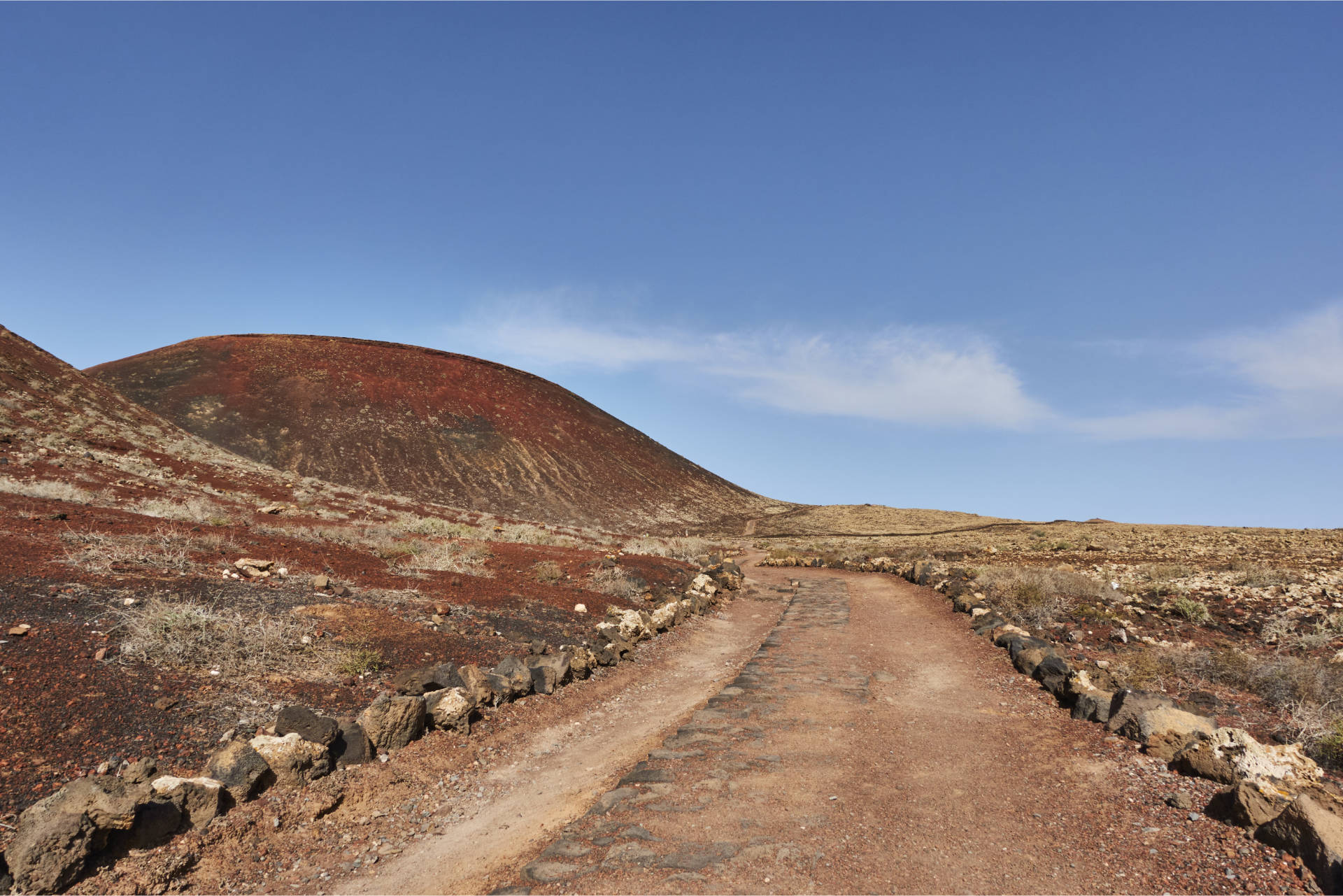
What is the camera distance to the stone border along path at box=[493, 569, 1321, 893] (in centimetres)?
506

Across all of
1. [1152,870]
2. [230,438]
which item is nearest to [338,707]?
[1152,870]

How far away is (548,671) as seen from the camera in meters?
9.96

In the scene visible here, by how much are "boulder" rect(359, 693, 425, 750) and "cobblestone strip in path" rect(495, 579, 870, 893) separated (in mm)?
2495

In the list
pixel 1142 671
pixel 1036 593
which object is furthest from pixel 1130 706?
pixel 1036 593

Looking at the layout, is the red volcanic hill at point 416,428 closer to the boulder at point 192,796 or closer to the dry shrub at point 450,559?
the dry shrub at point 450,559

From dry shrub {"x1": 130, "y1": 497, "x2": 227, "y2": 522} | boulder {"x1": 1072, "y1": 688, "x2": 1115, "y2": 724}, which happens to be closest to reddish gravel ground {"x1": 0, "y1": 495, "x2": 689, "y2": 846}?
dry shrub {"x1": 130, "y1": 497, "x2": 227, "y2": 522}

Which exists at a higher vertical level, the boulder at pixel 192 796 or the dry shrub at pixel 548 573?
the dry shrub at pixel 548 573

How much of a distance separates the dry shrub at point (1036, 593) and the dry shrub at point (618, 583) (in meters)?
8.52

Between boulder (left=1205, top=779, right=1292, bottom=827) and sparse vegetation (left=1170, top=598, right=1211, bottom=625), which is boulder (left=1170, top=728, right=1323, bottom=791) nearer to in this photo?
boulder (left=1205, top=779, right=1292, bottom=827)

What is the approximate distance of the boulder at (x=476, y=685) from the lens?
8.75 meters

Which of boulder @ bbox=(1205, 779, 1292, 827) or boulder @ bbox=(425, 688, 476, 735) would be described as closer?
boulder @ bbox=(1205, 779, 1292, 827)

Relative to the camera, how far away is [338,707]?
7805 mm

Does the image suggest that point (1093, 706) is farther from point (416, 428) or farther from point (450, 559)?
point (416, 428)

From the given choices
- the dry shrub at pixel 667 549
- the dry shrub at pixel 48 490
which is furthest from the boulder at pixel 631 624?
the dry shrub at pixel 48 490
